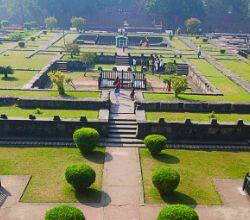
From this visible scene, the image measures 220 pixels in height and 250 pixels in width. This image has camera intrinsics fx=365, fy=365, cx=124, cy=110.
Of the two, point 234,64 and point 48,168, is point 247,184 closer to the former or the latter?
point 48,168

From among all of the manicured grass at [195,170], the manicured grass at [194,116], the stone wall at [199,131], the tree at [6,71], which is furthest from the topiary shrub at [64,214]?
the tree at [6,71]

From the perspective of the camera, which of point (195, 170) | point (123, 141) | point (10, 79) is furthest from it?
point (10, 79)

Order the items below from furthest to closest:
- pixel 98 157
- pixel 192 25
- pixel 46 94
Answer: pixel 192 25 < pixel 46 94 < pixel 98 157

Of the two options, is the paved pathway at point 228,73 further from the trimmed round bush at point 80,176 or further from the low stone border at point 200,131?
the trimmed round bush at point 80,176

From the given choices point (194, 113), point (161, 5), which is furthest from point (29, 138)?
point (161, 5)

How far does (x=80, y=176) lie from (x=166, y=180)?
295 centimetres

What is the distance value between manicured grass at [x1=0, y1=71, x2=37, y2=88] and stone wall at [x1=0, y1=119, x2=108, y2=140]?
743 cm

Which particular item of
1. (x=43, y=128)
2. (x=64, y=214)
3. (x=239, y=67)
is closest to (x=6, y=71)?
(x=43, y=128)

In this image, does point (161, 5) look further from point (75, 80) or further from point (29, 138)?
point (29, 138)

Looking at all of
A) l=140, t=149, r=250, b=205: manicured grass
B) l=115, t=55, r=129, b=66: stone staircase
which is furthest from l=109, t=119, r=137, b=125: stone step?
l=115, t=55, r=129, b=66: stone staircase

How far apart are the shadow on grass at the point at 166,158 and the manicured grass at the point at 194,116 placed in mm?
2706

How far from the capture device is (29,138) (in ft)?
57.3

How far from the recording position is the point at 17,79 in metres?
26.4

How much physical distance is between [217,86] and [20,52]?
72.2ft
